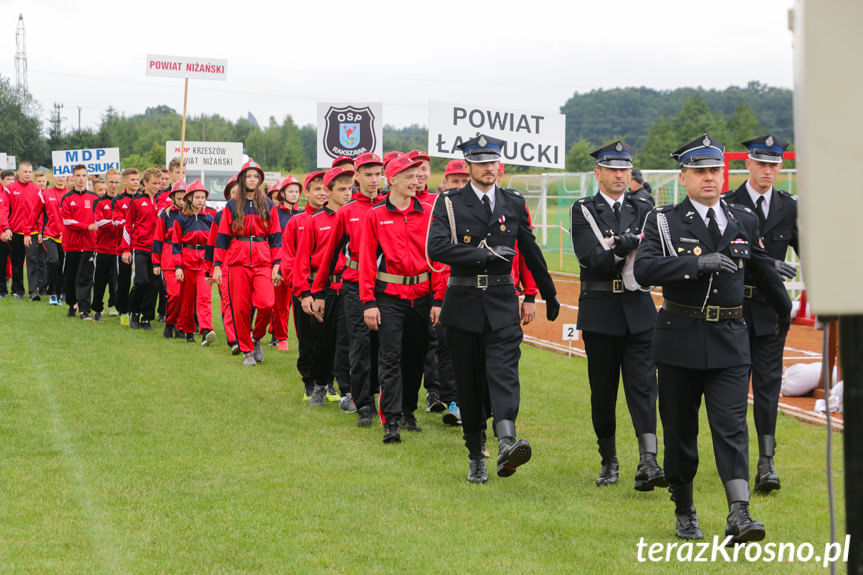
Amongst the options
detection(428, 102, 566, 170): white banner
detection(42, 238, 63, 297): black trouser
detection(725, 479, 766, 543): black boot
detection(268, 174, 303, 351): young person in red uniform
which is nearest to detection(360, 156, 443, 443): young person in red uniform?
detection(725, 479, 766, 543): black boot

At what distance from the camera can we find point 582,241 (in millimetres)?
7199

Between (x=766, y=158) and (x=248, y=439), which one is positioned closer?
(x=766, y=158)

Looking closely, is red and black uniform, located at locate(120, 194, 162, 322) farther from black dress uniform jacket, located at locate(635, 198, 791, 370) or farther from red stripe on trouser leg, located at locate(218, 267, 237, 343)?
black dress uniform jacket, located at locate(635, 198, 791, 370)

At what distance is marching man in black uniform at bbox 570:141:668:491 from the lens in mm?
7094

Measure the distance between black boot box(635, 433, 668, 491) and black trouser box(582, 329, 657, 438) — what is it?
8cm

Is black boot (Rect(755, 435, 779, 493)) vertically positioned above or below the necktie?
below

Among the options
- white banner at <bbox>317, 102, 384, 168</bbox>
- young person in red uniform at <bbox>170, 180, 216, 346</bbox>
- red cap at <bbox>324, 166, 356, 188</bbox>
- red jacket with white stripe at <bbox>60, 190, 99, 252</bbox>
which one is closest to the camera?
red cap at <bbox>324, 166, 356, 188</bbox>

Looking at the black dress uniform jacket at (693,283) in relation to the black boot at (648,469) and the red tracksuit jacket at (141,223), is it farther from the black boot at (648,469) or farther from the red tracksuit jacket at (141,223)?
the red tracksuit jacket at (141,223)

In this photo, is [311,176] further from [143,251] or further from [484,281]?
[143,251]

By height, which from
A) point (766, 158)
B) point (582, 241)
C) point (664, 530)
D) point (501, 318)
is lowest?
point (664, 530)

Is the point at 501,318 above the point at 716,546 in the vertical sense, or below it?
above

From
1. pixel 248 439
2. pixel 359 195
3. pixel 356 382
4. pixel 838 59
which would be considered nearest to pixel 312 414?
pixel 356 382

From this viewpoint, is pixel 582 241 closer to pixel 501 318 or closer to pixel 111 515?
pixel 501 318

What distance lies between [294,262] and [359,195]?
5.84 feet
